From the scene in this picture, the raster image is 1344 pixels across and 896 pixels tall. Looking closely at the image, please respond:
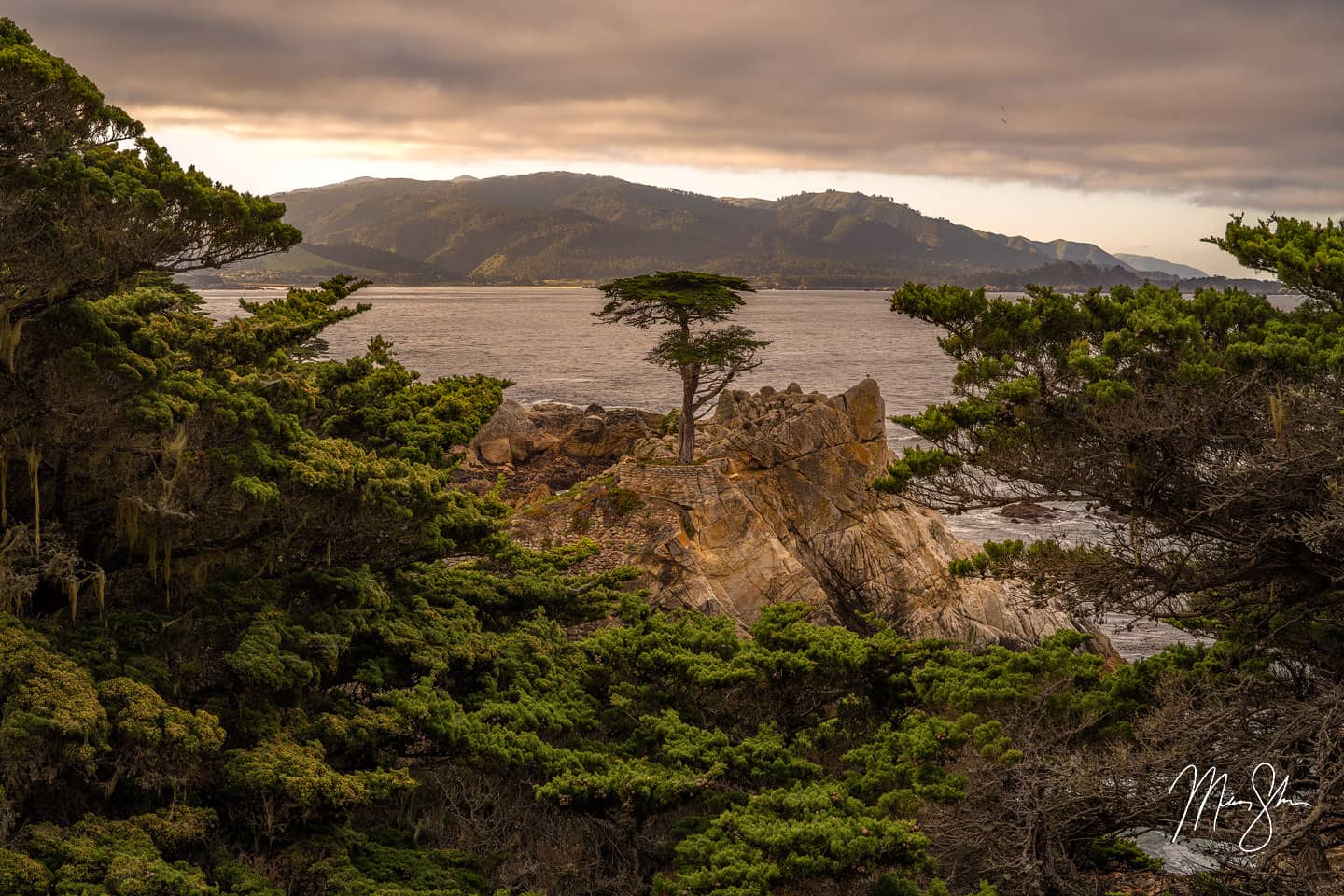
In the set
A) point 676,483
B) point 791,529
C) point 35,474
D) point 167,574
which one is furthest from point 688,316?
point 35,474

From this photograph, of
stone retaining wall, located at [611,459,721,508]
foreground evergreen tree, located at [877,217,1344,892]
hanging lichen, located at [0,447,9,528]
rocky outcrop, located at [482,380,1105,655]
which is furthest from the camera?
stone retaining wall, located at [611,459,721,508]

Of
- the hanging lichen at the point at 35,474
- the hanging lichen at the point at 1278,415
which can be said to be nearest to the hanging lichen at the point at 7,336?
the hanging lichen at the point at 35,474

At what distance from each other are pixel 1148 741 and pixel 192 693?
9.49 m

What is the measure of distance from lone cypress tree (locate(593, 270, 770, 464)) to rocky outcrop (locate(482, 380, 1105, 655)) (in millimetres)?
1456

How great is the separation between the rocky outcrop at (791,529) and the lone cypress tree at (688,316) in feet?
4.78

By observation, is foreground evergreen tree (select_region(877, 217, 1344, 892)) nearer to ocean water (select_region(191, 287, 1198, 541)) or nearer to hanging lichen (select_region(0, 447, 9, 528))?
hanging lichen (select_region(0, 447, 9, 528))

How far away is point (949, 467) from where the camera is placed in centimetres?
1030

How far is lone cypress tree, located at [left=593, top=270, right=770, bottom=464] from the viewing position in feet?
89.7

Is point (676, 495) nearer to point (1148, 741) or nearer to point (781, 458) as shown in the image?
point (781, 458)

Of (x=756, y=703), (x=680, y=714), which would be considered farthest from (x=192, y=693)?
(x=756, y=703)

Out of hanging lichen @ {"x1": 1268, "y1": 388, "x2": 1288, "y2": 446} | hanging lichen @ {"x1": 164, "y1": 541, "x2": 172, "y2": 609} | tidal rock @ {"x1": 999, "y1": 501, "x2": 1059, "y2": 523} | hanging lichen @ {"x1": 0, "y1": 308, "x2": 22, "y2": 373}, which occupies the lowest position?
tidal rock @ {"x1": 999, "y1": 501, "x2": 1059, "y2": 523}

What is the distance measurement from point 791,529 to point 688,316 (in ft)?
24.1

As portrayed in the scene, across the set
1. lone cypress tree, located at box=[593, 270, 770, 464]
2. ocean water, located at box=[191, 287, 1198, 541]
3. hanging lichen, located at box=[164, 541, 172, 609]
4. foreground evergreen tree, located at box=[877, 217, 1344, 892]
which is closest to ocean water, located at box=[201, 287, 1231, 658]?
ocean water, located at box=[191, 287, 1198, 541]

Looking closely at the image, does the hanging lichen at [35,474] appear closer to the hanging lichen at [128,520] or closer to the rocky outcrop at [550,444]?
the hanging lichen at [128,520]
